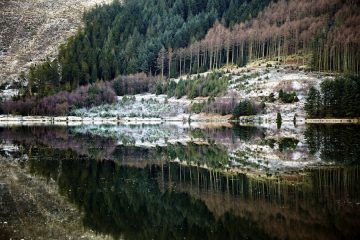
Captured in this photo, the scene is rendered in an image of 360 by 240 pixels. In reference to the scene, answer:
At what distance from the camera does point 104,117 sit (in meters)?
128

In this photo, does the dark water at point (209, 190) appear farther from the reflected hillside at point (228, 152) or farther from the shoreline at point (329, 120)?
Answer: the shoreline at point (329, 120)

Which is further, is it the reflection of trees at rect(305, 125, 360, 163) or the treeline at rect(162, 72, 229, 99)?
the treeline at rect(162, 72, 229, 99)

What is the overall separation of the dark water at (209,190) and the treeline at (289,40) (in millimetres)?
89770

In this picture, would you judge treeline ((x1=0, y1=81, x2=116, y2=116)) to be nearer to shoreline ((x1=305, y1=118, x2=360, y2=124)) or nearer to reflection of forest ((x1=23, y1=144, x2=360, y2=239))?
shoreline ((x1=305, y1=118, x2=360, y2=124))

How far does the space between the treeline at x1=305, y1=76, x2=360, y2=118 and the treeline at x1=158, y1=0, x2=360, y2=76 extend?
2627 centimetres

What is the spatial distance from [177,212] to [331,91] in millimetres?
85013

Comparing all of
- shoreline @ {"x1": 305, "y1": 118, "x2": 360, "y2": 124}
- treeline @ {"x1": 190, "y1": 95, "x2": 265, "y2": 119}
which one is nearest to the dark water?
shoreline @ {"x1": 305, "y1": 118, "x2": 360, "y2": 124}

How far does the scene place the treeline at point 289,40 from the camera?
129750mm

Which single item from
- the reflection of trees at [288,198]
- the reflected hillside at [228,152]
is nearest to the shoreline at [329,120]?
the reflected hillside at [228,152]

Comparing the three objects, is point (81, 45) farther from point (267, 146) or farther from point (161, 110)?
point (267, 146)

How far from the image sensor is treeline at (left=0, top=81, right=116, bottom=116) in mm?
131750

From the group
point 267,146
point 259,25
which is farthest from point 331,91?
point 259,25

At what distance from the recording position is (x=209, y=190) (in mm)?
27312

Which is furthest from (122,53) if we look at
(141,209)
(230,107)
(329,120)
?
(141,209)
